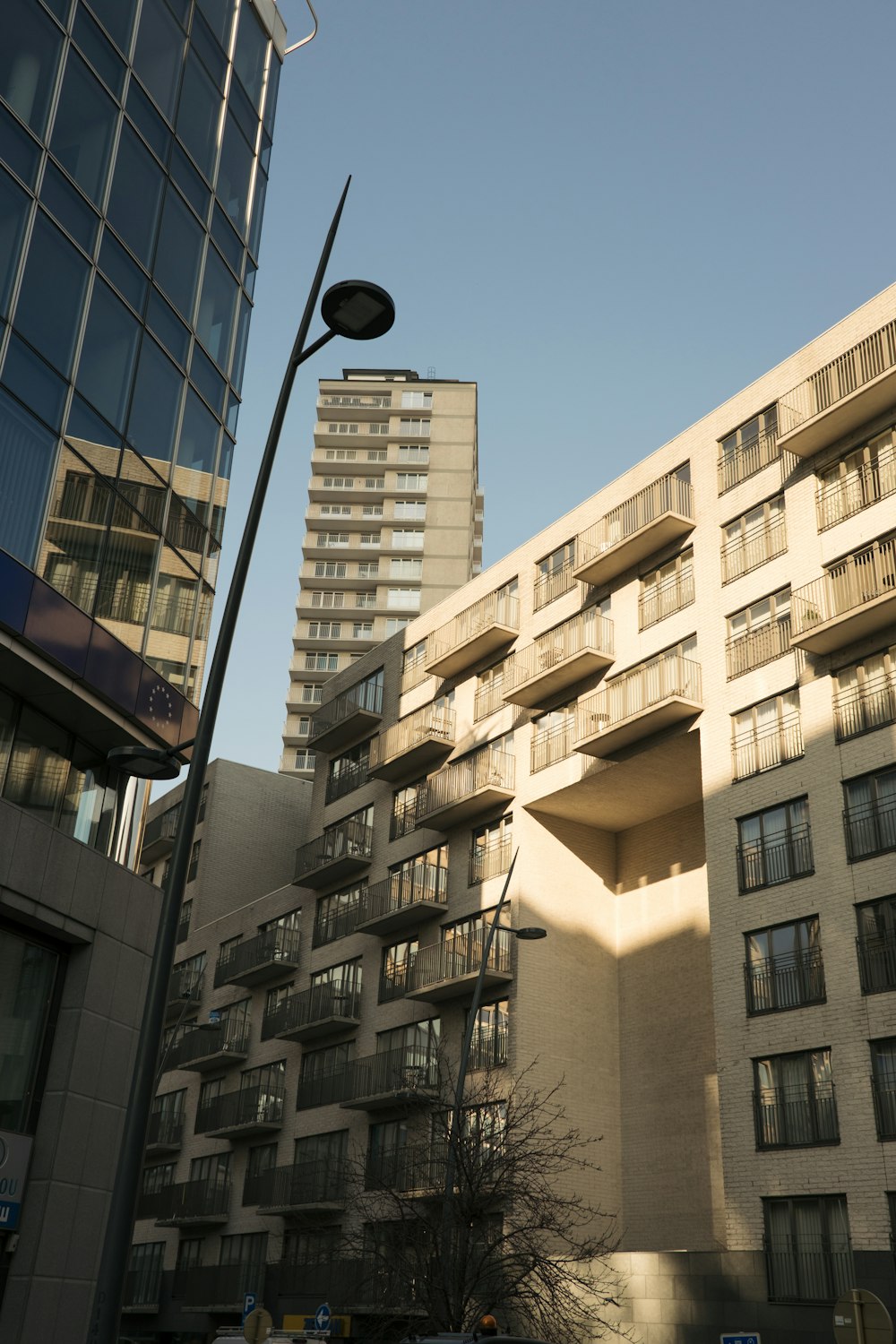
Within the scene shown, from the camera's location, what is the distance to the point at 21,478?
17.6 m

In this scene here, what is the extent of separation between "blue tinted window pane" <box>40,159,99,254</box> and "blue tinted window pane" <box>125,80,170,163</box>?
2.61 meters

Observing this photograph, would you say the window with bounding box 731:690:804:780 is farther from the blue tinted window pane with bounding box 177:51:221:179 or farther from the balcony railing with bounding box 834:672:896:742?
Result: the blue tinted window pane with bounding box 177:51:221:179

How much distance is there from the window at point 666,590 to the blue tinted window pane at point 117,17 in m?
21.4

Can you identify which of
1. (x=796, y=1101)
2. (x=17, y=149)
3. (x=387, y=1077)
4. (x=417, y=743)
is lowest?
(x=796, y=1101)

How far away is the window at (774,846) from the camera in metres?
30.8

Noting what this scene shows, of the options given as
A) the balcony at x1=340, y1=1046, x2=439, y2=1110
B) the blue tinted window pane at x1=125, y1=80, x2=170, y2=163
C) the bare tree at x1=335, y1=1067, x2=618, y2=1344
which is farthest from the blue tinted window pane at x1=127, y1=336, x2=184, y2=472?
the balcony at x1=340, y1=1046, x2=439, y2=1110

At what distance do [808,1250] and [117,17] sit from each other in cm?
2681

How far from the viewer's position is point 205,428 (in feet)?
75.1

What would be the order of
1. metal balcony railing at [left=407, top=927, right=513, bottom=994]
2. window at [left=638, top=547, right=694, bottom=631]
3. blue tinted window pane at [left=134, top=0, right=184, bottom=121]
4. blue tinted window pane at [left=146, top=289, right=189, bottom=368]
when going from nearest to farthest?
blue tinted window pane at [left=146, top=289, right=189, bottom=368] → blue tinted window pane at [left=134, top=0, right=184, bottom=121] → window at [left=638, top=547, right=694, bottom=631] → metal balcony railing at [left=407, top=927, right=513, bottom=994]

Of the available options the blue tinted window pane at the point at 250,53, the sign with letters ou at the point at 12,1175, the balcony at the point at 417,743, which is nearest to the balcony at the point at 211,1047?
the balcony at the point at 417,743

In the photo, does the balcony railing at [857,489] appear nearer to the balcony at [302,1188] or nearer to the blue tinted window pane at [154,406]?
the blue tinted window pane at [154,406]

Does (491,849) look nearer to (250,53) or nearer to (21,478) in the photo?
(250,53)

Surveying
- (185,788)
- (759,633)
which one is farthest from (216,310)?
(759,633)

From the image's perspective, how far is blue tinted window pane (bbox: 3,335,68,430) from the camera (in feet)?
57.8
